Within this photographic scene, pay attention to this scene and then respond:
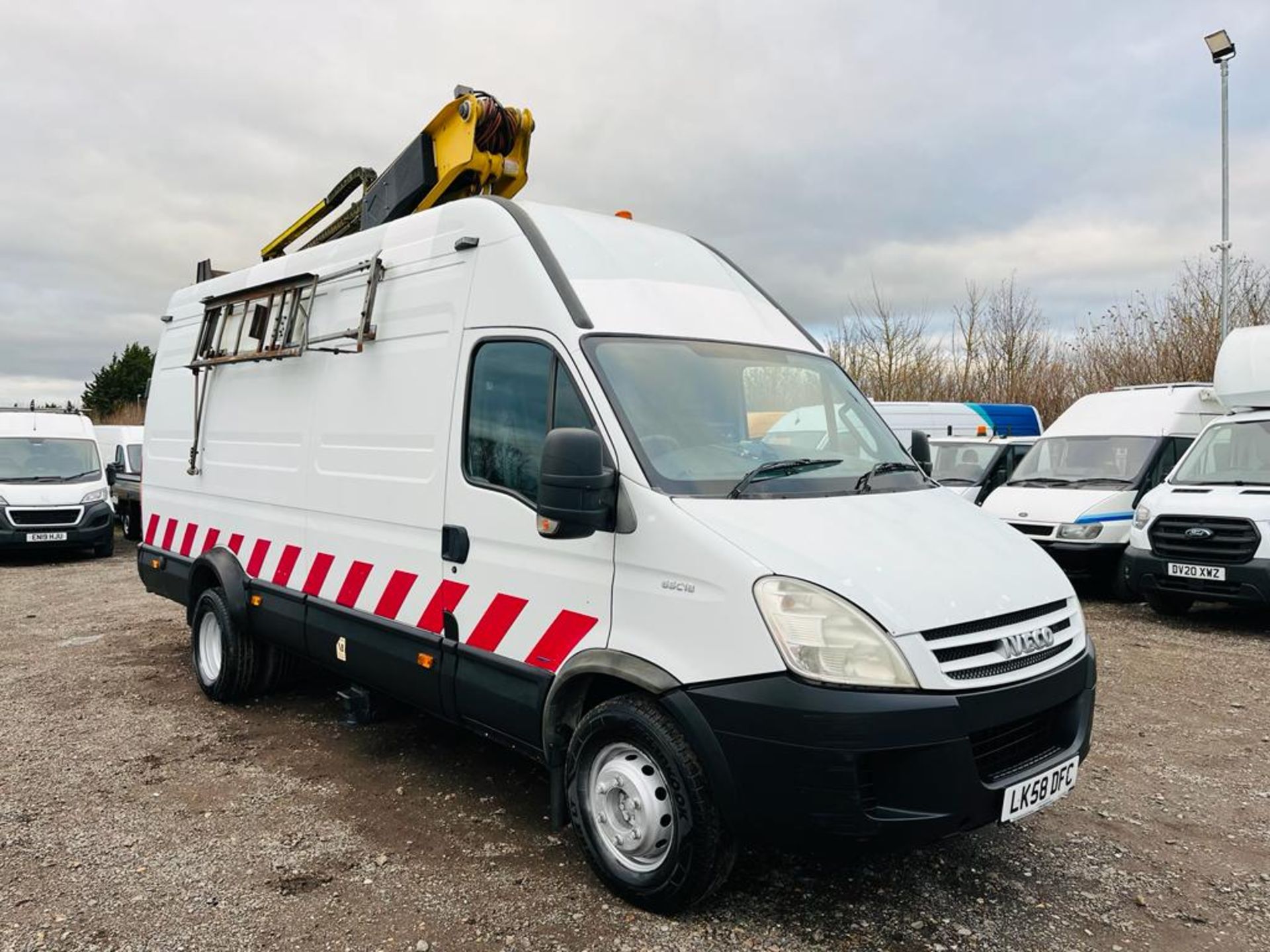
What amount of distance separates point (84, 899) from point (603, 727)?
6.83 ft

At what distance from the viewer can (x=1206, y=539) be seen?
8281 mm

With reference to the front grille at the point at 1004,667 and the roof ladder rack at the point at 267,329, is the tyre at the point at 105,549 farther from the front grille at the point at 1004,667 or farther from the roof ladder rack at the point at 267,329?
the front grille at the point at 1004,667

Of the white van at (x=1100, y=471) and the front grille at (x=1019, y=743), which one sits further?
the white van at (x=1100, y=471)

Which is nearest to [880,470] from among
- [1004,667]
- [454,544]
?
[1004,667]

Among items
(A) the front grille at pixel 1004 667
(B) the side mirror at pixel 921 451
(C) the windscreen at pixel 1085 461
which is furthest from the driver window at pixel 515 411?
(C) the windscreen at pixel 1085 461

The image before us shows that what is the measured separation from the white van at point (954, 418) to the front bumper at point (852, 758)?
13381 mm

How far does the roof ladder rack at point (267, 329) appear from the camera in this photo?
4.79 meters

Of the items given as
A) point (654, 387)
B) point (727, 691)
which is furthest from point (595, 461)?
point (727, 691)

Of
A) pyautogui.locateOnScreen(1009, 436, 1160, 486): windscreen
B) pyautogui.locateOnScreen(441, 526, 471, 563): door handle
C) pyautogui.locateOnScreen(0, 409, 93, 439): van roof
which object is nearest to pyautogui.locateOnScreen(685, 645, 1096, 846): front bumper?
pyautogui.locateOnScreen(441, 526, 471, 563): door handle

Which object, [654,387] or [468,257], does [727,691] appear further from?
[468,257]

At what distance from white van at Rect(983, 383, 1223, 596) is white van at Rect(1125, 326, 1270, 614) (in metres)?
0.69

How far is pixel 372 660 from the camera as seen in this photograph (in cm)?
462

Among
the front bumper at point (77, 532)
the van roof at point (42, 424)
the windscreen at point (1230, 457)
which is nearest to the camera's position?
the windscreen at point (1230, 457)

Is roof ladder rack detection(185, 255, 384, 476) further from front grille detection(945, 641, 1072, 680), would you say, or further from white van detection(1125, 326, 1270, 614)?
white van detection(1125, 326, 1270, 614)
